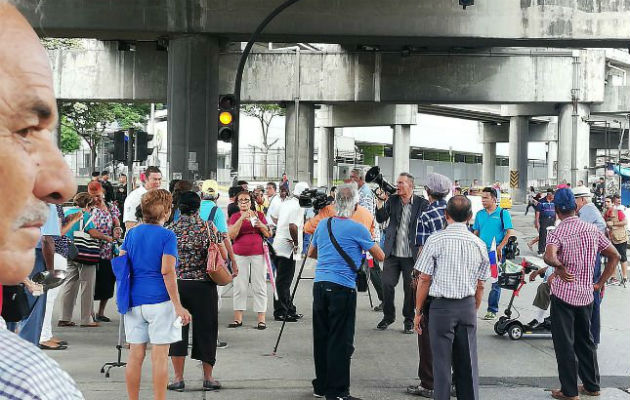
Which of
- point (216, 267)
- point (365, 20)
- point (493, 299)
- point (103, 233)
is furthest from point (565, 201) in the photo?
point (365, 20)

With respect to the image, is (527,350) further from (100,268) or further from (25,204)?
(25,204)

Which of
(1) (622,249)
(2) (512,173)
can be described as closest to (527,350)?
(1) (622,249)

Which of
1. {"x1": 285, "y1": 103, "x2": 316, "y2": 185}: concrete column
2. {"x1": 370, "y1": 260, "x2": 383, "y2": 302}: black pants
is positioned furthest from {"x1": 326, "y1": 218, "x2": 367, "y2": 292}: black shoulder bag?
{"x1": 285, "y1": 103, "x2": 316, "y2": 185}: concrete column

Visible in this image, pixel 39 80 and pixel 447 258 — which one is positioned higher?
pixel 39 80

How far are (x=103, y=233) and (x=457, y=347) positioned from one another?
258 inches

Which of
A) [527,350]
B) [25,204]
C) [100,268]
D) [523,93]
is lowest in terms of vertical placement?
[527,350]

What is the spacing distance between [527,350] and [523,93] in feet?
86.9

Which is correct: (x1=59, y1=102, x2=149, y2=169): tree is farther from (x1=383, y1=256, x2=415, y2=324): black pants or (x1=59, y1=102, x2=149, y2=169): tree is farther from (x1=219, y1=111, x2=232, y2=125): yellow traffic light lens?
(x1=383, y1=256, x2=415, y2=324): black pants

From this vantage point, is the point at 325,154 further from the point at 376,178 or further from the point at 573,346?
the point at 573,346

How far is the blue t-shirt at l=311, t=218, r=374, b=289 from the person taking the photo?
8.18 meters

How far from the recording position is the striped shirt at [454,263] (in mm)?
6953

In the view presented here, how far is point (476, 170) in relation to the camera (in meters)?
79.6

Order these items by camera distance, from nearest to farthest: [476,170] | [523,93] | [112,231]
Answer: [112,231] → [523,93] → [476,170]

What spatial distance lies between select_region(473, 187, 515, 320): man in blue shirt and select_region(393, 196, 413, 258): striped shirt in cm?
171
